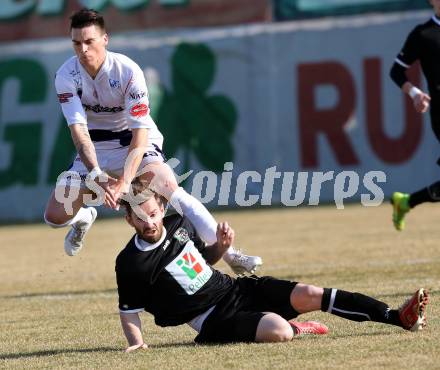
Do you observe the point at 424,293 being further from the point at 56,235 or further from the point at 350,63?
the point at 350,63

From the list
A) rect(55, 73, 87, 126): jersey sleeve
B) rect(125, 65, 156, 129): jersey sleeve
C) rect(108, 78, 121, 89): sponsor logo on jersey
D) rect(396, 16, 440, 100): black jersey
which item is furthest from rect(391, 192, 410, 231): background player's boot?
rect(55, 73, 87, 126): jersey sleeve

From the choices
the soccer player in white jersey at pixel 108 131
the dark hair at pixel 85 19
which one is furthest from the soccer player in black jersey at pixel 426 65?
the dark hair at pixel 85 19

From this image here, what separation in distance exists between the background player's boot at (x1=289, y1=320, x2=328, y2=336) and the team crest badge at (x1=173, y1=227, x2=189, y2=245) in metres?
0.75

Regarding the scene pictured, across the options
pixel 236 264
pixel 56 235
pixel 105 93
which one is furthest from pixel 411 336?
pixel 56 235

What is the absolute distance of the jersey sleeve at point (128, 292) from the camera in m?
5.86

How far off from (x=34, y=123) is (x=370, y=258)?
10.9m

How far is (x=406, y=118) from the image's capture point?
18.5 metres

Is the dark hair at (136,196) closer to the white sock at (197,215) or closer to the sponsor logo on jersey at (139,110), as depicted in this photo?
the white sock at (197,215)

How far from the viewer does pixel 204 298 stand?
234 inches

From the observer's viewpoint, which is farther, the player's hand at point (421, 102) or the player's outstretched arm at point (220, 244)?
the player's hand at point (421, 102)

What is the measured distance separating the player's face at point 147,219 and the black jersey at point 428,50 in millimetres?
3606

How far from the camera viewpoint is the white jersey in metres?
7.33

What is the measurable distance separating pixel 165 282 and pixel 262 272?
385cm

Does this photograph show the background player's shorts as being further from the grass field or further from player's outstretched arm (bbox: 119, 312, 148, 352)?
player's outstretched arm (bbox: 119, 312, 148, 352)
